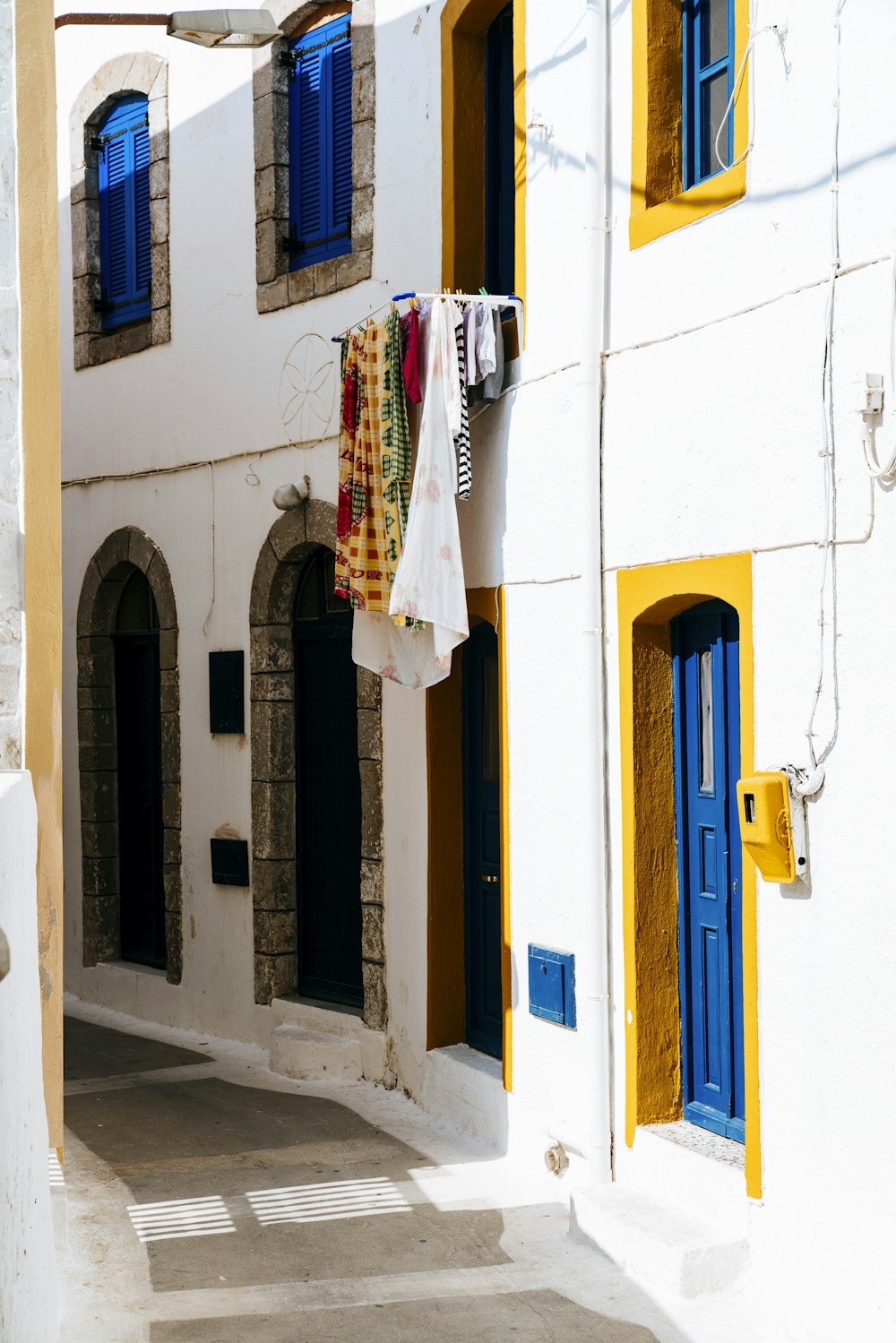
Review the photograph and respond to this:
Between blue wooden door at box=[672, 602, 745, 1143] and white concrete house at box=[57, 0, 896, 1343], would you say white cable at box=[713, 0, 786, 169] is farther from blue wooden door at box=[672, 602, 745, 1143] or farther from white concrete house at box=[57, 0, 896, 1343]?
blue wooden door at box=[672, 602, 745, 1143]

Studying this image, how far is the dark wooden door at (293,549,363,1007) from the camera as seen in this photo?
920 cm

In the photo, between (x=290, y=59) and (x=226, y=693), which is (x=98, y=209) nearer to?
(x=290, y=59)

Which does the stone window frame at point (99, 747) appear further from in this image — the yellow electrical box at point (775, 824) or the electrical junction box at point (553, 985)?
the yellow electrical box at point (775, 824)

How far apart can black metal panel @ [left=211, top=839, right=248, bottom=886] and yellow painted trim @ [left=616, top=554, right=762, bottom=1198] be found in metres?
3.70

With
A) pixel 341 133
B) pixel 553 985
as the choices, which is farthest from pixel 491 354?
pixel 553 985

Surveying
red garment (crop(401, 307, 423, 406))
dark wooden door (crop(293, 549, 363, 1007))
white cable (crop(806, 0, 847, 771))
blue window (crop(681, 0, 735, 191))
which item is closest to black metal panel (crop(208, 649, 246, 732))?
dark wooden door (crop(293, 549, 363, 1007))

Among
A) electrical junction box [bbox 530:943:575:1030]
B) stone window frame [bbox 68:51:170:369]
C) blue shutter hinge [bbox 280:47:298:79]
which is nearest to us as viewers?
electrical junction box [bbox 530:943:575:1030]

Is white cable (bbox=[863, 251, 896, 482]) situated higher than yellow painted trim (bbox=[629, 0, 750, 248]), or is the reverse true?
yellow painted trim (bbox=[629, 0, 750, 248])

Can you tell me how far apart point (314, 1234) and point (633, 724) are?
7.83 feet

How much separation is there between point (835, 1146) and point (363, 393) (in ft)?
13.3

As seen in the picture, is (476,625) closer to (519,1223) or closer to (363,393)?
(363,393)

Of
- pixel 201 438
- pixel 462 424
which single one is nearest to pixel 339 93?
pixel 201 438

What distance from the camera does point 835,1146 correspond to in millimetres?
5207

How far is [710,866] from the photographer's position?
630 centimetres
